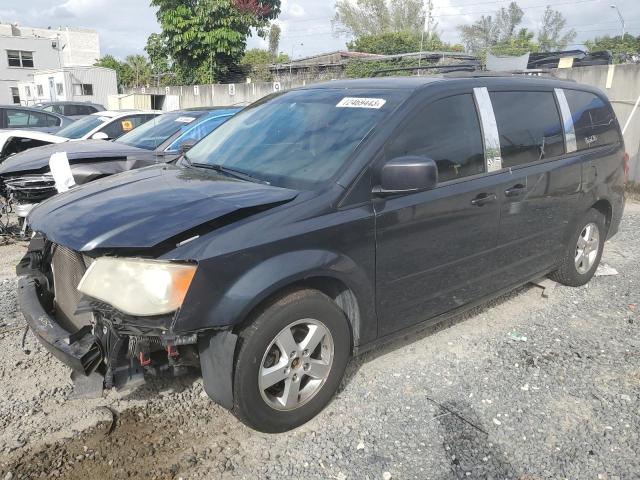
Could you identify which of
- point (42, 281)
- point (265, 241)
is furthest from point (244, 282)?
point (42, 281)

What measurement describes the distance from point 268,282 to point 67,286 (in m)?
1.29

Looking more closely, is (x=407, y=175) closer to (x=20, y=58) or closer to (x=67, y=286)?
(x=67, y=286)

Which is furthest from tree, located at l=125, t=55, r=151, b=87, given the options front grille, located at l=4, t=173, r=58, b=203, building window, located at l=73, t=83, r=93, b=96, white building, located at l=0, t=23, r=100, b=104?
front grille, located at l=4, t=173, r=58, b=203

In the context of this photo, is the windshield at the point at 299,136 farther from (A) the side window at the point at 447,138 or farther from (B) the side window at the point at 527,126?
(B) the side window at the point at 527,126

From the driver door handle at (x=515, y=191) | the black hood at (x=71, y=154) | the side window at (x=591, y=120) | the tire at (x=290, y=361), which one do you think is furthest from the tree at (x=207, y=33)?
the tire at (x=290, y=361)

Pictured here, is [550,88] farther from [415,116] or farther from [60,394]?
[60,394]

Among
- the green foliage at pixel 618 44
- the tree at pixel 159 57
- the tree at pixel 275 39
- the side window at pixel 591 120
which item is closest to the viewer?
the side window at pixel 591 120

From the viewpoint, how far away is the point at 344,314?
2.91 metres

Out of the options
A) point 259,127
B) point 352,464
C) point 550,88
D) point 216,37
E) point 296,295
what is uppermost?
point 216,37

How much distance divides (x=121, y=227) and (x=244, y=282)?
25.0 inches

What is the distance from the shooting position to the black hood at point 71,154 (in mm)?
5398

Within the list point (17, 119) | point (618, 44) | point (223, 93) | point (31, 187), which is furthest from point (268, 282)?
point (618, 44)

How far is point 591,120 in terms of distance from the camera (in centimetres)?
461

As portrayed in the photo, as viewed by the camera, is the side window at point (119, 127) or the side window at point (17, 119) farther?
the side window at point (17, 119)
